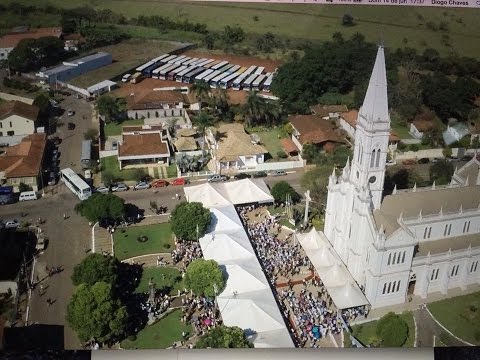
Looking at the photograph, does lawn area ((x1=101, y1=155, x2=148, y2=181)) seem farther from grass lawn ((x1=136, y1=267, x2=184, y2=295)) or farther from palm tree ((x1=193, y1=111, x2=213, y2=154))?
grass lawn ((x1=136, y1=267, x2=184, y2=295))

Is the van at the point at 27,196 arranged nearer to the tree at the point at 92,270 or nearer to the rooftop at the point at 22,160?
the rooftop at the point at 22,160

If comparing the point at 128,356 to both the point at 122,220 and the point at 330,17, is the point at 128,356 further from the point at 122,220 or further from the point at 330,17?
the point at 330,17

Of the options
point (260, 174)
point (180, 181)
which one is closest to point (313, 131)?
point (260, 174)

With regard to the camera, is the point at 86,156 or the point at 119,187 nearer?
the point at 86,156

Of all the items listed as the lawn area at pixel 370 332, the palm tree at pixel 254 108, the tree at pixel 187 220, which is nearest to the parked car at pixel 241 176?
the tree at pixel 187 220

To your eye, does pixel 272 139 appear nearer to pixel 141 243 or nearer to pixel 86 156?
pixel 141 243

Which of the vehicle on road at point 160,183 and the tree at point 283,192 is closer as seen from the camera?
the vehicle on road at point 160,183
